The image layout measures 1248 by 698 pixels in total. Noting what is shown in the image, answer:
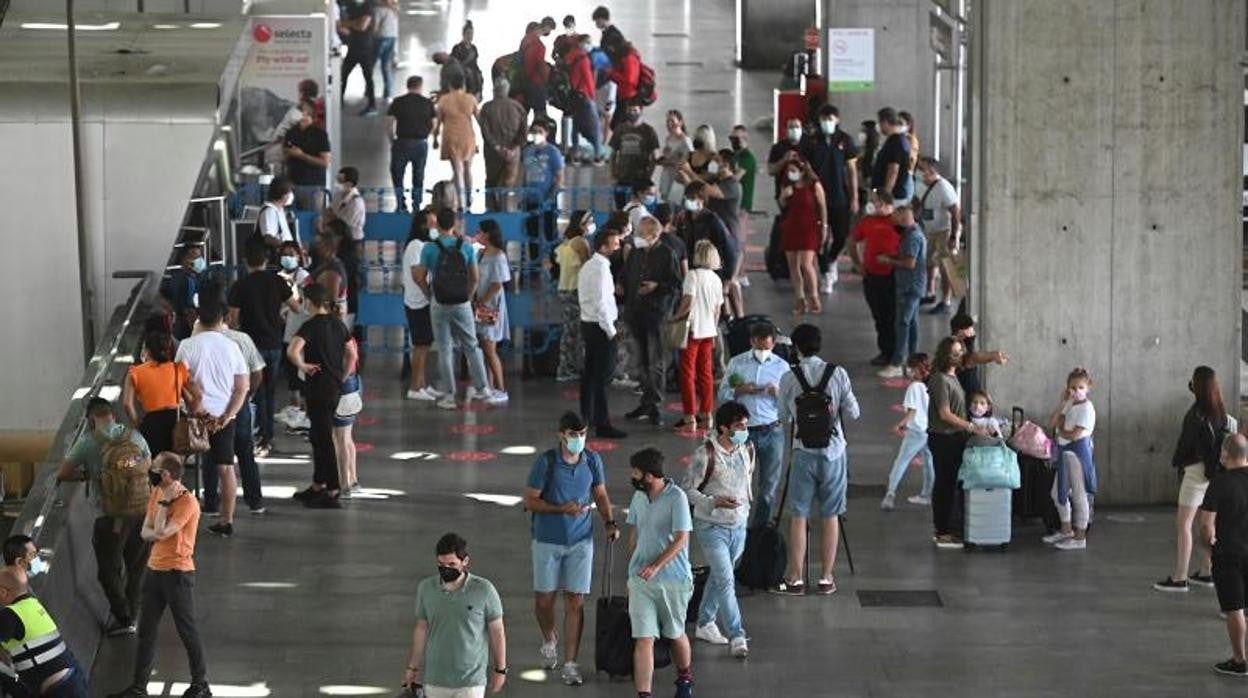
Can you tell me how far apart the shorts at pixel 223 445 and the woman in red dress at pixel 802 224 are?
Result: 816cm

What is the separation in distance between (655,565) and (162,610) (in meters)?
2.58

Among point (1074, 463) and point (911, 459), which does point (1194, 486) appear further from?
point (911, 459)

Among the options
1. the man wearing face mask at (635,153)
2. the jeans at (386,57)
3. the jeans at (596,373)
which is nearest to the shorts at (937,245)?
the man wearing face mask at (635,153)

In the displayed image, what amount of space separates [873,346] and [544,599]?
9518 millimetres

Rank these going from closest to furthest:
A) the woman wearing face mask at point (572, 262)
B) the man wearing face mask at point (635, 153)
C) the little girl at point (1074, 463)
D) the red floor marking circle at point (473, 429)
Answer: the little girl at point (1074, 463) → the red floor marking circle at point (473, 429) → the woman wearing face mask at point (572, 262) → the man wearing face mask at point (635, 153)

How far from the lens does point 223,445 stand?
16.2 m

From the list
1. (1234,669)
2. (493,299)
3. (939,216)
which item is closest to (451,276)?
(493,299)

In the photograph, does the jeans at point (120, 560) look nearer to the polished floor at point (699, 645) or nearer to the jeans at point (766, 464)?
the polished floor at point (699, 645)

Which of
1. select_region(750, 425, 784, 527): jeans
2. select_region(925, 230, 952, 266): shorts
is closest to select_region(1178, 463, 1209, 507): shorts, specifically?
select_region(750, 425, 784, 527): jeans

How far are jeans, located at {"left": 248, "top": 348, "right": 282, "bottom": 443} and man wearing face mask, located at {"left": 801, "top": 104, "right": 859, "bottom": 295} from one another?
778 centimetres

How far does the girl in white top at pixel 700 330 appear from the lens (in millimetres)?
18766

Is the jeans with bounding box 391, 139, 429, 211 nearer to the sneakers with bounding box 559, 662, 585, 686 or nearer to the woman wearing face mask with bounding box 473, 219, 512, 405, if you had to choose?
the woman wearing face mask with bounding box 473, 219, 512, 405

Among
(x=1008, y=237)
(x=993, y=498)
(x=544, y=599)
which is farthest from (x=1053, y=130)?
(x=544, y=599)

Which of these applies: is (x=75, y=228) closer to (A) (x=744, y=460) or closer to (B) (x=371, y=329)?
(B) (x=371, y=329)
